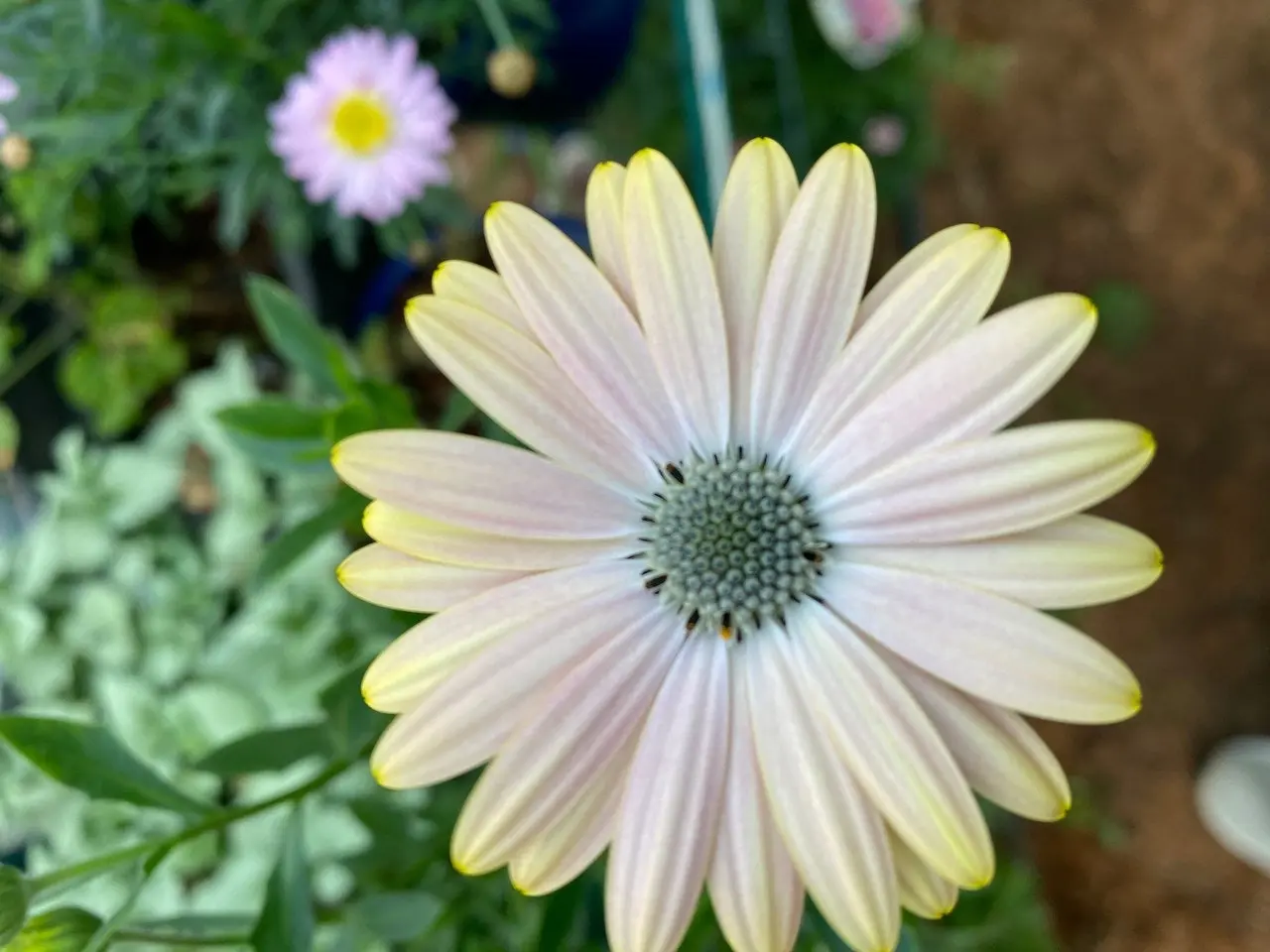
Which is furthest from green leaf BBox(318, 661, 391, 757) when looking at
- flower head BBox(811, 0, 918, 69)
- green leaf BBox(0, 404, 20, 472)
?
flower head BBox(811, 0, 918, 69)

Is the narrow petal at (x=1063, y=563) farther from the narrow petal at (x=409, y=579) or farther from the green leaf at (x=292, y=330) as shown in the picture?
the green leaf at (x=292, y=330)

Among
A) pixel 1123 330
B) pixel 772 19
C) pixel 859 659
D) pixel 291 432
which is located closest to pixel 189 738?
pixel 291 432

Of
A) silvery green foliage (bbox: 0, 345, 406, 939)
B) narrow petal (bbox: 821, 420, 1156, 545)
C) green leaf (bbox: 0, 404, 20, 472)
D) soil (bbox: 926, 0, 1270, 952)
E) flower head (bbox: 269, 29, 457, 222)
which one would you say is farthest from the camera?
soil (bbox: 926, 0, 1270, 952)

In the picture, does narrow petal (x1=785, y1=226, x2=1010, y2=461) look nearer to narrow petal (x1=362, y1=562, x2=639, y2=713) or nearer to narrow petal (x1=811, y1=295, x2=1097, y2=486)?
narrow petal (x1=811, y1=295, x2=1097, y2=486)

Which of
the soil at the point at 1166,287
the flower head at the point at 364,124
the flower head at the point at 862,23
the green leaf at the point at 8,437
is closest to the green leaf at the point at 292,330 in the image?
the flower head at the point at 364,124

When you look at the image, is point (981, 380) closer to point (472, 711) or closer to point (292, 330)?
point (472, 711)

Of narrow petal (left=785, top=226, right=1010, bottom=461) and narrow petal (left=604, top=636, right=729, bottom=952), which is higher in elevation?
narrow petal (left=785, top=226, right=1010, bottom=461)

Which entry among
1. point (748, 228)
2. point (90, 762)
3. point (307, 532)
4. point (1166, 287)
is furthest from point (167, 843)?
point (1166, 287)
